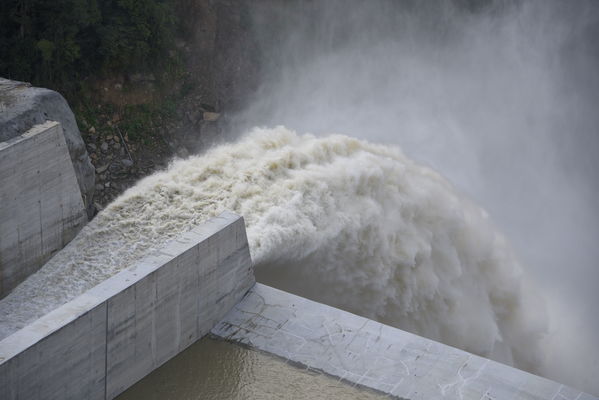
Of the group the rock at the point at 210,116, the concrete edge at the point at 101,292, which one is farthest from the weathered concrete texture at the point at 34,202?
the rock at the point at 210,116

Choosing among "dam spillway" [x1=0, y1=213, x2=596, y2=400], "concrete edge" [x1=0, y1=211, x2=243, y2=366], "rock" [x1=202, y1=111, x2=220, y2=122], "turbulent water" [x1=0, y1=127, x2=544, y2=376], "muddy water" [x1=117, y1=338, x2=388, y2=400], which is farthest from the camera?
"rock" [x1=202, y1=111, x2=220, y2=122]

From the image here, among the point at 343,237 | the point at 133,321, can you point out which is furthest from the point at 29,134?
the point at 343,237

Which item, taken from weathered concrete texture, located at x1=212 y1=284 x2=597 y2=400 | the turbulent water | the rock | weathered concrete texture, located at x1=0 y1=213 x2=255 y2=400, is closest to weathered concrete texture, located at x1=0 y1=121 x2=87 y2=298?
the turbulent water

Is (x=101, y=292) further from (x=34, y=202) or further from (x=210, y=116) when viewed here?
(x=210, y=116)

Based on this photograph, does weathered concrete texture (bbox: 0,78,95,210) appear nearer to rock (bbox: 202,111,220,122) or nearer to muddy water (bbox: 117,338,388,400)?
muddy water (bbox: 117,338,388,400)

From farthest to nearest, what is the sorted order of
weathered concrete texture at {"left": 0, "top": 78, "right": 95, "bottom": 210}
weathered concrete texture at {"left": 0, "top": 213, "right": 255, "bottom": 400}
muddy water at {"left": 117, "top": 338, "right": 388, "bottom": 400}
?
1. weathered concrete texture at {"left": 0, "top": 78, "right": 95, "bottom": 210}
2. muddy water at {"left": 117, "top": 338, "right": 388, "bottom": 400}
3. weathered concrete texture at {"left": 0, "top": 213, "right": 255, "bottom": 400}

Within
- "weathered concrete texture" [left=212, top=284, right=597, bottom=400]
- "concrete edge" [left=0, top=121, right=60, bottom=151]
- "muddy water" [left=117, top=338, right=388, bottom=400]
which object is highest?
"concrete edge" [left=0, top=121, right=60, bottom=151]

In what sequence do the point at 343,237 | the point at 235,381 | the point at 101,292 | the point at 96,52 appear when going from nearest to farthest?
the point at 101,292, the point at 235,381, the point at 343,237, the point at 96,52

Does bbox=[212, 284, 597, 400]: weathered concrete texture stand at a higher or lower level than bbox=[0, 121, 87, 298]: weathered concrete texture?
lower
